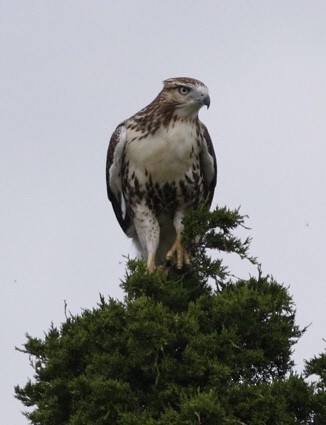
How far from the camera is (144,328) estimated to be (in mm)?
10094

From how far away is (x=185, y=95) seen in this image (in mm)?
13391

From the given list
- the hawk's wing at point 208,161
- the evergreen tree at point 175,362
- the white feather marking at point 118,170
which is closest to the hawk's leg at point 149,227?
the white feather marking at point 118,170

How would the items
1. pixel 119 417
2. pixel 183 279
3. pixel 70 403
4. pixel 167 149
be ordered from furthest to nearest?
1. pixel 167 149
2. pixel 183 279
3. pixel 70 403
4. pixel 119 417

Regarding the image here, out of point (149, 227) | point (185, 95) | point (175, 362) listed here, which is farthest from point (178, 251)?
point (175, 362)

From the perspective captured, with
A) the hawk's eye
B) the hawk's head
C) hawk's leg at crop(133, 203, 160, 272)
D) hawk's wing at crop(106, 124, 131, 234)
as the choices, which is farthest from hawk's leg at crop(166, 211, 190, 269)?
the hawk's eye

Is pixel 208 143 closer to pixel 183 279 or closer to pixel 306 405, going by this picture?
pixel 183 279

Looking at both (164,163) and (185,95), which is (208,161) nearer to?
(164,163)

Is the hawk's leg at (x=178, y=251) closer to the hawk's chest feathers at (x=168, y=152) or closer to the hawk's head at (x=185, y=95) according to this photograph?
the hawk's chest feathers at (x=168, y=152)

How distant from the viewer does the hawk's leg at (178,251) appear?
490 inches

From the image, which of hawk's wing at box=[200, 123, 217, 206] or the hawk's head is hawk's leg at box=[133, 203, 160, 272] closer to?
hawk's wing at box=[200, 123, 217, 206]

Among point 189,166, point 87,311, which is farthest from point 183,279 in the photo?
point 189,166

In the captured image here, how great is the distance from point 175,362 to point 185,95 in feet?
12.7

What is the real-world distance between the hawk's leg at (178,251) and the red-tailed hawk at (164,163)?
0.01 m

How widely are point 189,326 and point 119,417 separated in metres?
0.85
